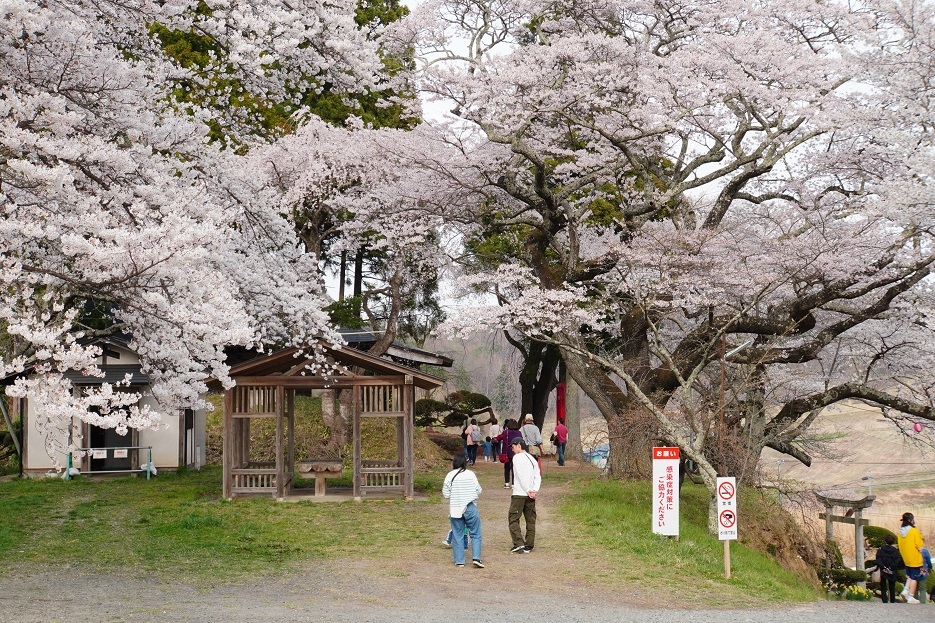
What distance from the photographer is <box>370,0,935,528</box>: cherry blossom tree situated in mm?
15305

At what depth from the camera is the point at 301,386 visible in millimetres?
14414

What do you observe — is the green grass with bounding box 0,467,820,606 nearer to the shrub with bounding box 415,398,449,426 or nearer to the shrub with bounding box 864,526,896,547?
the shrub with bounding box 864,526,896,547

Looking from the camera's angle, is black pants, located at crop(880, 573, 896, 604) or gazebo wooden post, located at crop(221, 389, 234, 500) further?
gazebo wooden post, located at crop(221, 389, 234, 500)

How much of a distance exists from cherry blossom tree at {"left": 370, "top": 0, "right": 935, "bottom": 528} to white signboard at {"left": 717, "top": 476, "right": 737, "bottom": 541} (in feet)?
8.34

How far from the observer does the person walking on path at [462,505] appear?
378 inches

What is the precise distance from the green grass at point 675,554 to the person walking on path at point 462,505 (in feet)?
4.97

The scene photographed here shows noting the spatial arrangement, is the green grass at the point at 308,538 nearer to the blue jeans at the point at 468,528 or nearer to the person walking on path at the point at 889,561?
the blue jeans at the point at 468,528

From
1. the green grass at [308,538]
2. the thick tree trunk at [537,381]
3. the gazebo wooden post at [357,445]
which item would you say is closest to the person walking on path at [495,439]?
the thick tree trunk at [537,381]

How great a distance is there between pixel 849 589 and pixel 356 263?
15.7 m

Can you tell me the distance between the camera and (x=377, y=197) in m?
20.0

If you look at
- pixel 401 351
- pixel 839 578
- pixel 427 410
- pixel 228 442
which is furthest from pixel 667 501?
pixel 427 410

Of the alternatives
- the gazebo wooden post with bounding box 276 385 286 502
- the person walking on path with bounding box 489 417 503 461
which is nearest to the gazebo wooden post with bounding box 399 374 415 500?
the gazebo wooden post with bounding box 276 385 286 502

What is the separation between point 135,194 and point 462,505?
4.77 meters

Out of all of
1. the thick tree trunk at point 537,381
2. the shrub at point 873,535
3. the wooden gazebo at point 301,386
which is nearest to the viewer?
the wooden gazebo at point 301,386
